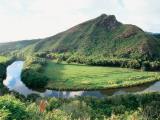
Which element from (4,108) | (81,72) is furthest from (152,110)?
(81,72)

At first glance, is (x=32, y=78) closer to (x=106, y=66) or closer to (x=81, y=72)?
(x=81, y=72)

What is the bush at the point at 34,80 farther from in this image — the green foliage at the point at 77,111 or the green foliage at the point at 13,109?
the green foliage at the point at 13,109

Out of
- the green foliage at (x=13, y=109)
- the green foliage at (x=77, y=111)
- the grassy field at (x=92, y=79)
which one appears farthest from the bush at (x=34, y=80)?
the green foliage at (x=13, y=109)

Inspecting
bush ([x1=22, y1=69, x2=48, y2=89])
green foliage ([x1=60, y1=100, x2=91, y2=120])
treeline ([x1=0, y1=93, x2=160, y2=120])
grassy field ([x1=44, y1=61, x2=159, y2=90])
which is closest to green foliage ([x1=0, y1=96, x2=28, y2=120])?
treeline ([x1=0, y1=93, x2=160, y2=120])

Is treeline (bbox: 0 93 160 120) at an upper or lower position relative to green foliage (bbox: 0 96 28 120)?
lower

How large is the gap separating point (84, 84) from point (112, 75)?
24.6m

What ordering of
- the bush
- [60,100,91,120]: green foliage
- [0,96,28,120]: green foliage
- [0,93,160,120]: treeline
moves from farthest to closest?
the bush → [60,100,91,120]: green foliage → [0,93,160,120]: treeline → [0,96,28,120]: green foliage

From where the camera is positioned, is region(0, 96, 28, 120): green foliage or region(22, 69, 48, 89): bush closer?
region(0, 96, 28, 120): green foliage

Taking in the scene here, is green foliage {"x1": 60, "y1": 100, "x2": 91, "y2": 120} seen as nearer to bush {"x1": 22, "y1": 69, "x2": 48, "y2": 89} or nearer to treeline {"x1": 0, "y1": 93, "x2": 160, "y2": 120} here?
treeline {"x1": 0, "y1": 93, "x2": 160, "y2": 120}

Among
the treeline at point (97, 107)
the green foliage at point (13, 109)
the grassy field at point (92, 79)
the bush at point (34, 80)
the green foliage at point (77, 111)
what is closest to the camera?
the green foliage at point (13, 109)

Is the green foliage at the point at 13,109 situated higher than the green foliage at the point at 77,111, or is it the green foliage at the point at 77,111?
the green foliage at the point at 13,109

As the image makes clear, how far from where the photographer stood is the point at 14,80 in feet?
494

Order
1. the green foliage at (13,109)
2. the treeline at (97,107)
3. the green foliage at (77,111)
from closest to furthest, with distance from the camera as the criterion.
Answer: the green foliage at (13,109) → the treeline at (97,107) → the green foliage at (77,111)

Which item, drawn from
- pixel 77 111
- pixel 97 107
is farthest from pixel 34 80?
pixel 77 111
